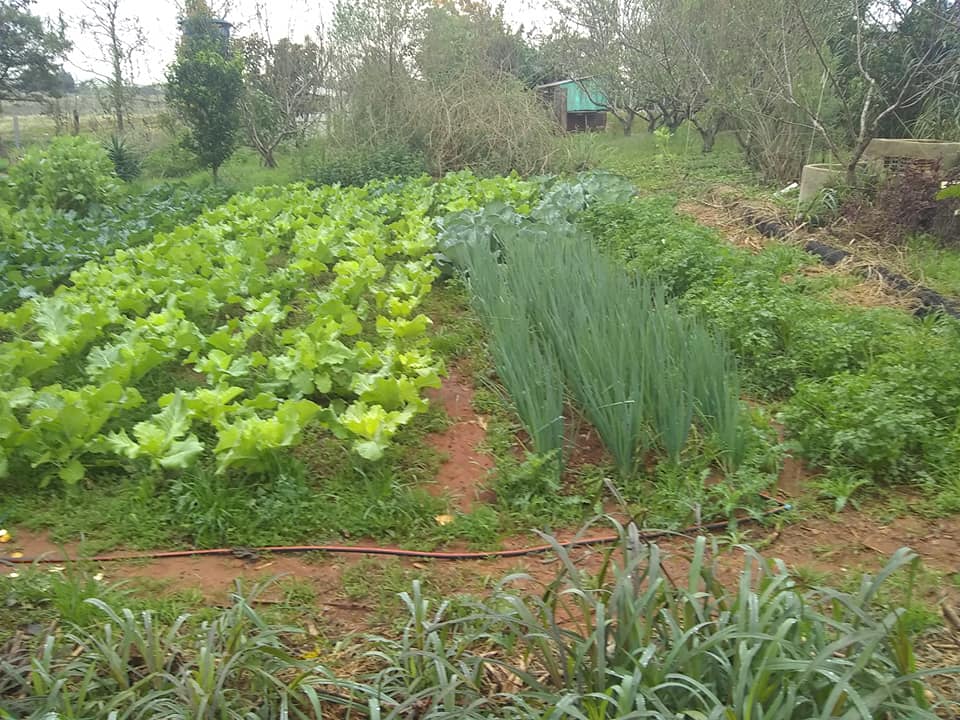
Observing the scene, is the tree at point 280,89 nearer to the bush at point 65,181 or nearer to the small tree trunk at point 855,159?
the bush at point 65,181

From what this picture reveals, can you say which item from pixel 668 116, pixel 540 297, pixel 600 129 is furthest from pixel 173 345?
pixel 600 129

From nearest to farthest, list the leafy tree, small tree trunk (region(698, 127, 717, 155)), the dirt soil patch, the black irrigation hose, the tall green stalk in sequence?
the black irrigation hose, the tall green stalk, the dirt soil patch, the leafy tree, small tree trunk (region(698, 127, 717, 155))

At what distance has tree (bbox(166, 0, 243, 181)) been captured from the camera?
11.7 meters

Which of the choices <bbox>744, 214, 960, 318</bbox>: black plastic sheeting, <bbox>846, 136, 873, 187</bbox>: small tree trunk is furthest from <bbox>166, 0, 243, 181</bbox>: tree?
<bbox>846, 136, 873, 187</bbox>: small tree trunk

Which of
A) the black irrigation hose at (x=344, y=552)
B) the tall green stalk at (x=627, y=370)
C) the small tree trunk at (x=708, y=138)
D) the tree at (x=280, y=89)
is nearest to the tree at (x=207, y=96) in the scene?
the tree at (x=280, y=89)

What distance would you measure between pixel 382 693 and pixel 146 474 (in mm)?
1744

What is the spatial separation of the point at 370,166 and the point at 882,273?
25.1ft

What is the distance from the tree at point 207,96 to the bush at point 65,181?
2.40 metres

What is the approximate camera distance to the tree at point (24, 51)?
14680mm

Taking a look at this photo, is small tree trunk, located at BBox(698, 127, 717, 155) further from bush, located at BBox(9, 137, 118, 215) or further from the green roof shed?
bush, located at BBox(9, 137, 118, 215)

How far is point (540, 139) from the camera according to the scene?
12266 mm

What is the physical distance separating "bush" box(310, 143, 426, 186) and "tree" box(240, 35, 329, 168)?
2558 millimetres

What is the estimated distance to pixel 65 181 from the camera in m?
9.26

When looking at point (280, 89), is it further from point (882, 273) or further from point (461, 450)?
point (461, 450)
